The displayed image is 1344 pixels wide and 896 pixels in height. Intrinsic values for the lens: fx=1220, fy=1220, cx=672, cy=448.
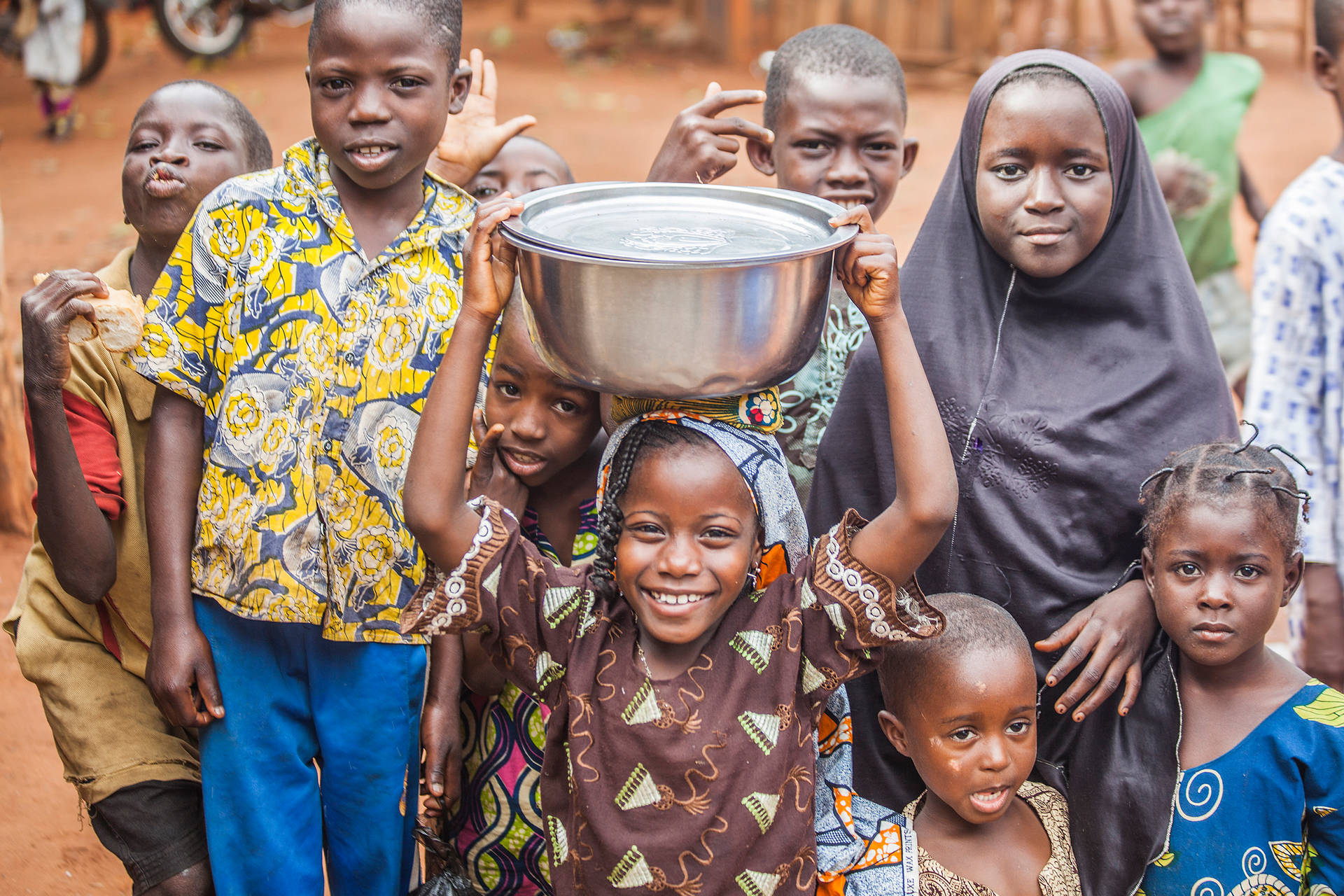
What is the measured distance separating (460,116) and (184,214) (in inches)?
29.8

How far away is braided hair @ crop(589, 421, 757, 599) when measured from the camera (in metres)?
2.01

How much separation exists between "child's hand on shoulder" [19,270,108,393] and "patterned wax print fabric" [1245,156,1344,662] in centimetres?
261

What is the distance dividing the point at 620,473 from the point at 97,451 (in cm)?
112

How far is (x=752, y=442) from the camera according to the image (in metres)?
2.04

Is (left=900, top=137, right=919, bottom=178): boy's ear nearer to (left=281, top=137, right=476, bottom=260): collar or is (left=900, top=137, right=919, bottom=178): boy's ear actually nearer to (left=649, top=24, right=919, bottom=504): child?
(left=649, top=24, right=919, bottom=504): child

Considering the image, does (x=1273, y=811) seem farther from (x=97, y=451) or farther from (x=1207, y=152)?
(x=1207, y=152)

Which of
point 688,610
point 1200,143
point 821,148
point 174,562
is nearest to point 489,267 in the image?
point 688,610

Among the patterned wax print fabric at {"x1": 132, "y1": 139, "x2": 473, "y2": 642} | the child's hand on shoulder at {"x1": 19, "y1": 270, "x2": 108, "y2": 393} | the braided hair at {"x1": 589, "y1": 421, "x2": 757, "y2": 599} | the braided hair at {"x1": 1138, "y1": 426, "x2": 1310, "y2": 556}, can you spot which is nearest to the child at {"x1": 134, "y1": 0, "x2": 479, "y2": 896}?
the patterned wax print fabric at {"x1": 132, "y1": 139, "x2": 473, "y2": 642}

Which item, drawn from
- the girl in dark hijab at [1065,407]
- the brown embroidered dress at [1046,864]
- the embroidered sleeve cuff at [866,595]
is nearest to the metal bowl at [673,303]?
the embroidered sleeve cuff at [866,595]

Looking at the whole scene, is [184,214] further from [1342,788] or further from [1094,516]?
[1342,788]

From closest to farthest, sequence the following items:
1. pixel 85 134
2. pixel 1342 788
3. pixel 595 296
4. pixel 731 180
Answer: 1. pixel 595 296
2. pixel 1342 788
3. pixel 731 180
4. pixel 85 134

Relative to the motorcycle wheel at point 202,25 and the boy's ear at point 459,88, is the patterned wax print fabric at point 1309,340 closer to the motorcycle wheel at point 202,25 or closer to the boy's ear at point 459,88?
the boy's ear at point 459,88

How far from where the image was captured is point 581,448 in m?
2.44

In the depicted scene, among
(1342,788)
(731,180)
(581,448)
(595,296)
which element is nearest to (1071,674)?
(1342,788)
